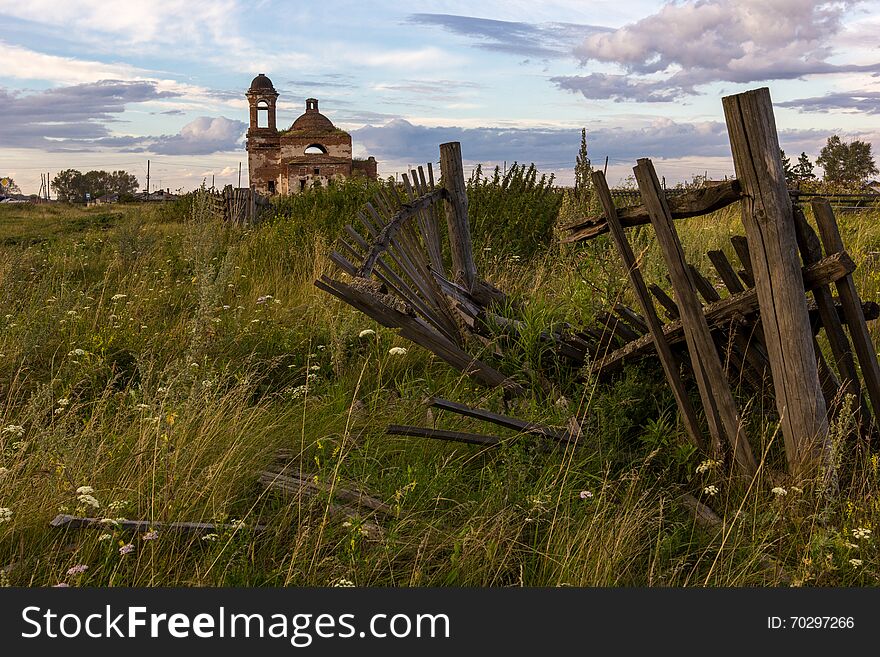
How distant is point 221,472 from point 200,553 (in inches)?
22.5

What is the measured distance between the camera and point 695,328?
3666 millimetres

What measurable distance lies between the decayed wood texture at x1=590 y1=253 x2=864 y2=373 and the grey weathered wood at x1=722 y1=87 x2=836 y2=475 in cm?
13

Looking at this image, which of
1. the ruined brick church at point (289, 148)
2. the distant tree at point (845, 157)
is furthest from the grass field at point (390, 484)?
the distant tree at point (845, 157)

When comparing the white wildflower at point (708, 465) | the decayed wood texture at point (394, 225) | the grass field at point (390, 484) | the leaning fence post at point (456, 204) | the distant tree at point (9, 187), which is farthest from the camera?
the distant tree at point (9, 187)

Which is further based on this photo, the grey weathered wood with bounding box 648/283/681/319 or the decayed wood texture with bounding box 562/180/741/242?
the grey weathered wood with bounding box 648/283/681/319

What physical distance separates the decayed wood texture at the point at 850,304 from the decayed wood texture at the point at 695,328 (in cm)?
64

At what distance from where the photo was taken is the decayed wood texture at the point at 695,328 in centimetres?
362

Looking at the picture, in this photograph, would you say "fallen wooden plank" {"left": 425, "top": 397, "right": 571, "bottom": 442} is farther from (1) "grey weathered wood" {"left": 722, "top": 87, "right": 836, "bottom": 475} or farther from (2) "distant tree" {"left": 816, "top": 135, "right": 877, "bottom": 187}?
(2) "distant tree" {"left": 816, "top": 135, "right": 877, "bottom": 187}

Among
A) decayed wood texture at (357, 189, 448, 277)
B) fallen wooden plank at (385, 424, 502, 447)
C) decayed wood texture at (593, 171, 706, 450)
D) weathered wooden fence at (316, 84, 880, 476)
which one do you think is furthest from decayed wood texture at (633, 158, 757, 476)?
decayed wood texture at (357, 189, 448, 277)

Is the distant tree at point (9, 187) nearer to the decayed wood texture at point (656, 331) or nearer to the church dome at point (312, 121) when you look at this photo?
the church dome at point (312, 121)

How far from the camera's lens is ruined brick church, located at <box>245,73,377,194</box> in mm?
43125

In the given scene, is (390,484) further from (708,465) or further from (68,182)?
(68,182)

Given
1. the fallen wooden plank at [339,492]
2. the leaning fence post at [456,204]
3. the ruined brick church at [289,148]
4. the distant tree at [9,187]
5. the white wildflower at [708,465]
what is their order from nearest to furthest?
the fallen wooden plank at [339,492] < the white wildflower at [708,465] < the leaning fence post at [456,204] < the ruined brick church at [289,148] < the distant tree at [9,187]

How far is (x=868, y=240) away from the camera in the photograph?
1013 centimetres
